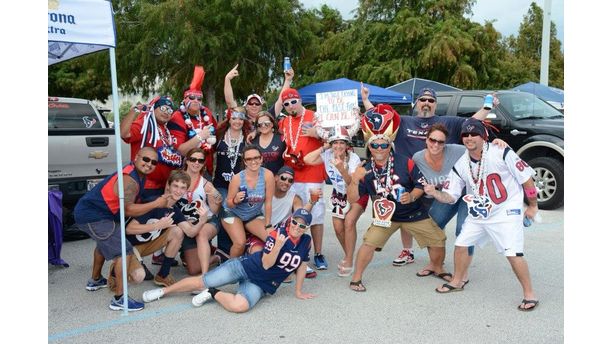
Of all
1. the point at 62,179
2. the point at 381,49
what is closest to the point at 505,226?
the point at 62,179

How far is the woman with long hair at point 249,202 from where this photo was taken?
484 cm

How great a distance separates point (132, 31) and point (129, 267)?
12782 millimetres

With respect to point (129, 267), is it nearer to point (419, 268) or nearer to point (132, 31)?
point (419, 268)

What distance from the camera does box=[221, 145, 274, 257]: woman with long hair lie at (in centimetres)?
484

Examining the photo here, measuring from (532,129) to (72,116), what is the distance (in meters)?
6.95

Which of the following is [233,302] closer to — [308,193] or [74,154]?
[308,193]

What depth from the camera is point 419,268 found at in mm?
5469

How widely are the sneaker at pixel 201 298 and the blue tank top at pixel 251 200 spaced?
34.3 inches

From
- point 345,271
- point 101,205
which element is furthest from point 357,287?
point 101,205

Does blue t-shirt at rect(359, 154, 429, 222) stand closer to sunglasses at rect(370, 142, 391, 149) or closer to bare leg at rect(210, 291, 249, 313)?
sunglasses at rect(370, 142, 391, 149)

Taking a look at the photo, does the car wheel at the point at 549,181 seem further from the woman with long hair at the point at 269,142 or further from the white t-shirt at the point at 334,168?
the woman with long hair at the point at 269,142

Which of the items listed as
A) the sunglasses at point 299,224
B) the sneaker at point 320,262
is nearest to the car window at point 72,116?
the sneaker at point 320,262

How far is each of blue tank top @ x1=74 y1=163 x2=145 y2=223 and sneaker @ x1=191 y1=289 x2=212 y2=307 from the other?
0.95 meters

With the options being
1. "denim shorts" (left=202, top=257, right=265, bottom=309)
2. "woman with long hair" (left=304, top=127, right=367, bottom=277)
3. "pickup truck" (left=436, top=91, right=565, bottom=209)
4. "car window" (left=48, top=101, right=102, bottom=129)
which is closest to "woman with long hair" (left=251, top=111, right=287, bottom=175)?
"woman with long hair" (left=304, top=127, right=367, bottom=277)
